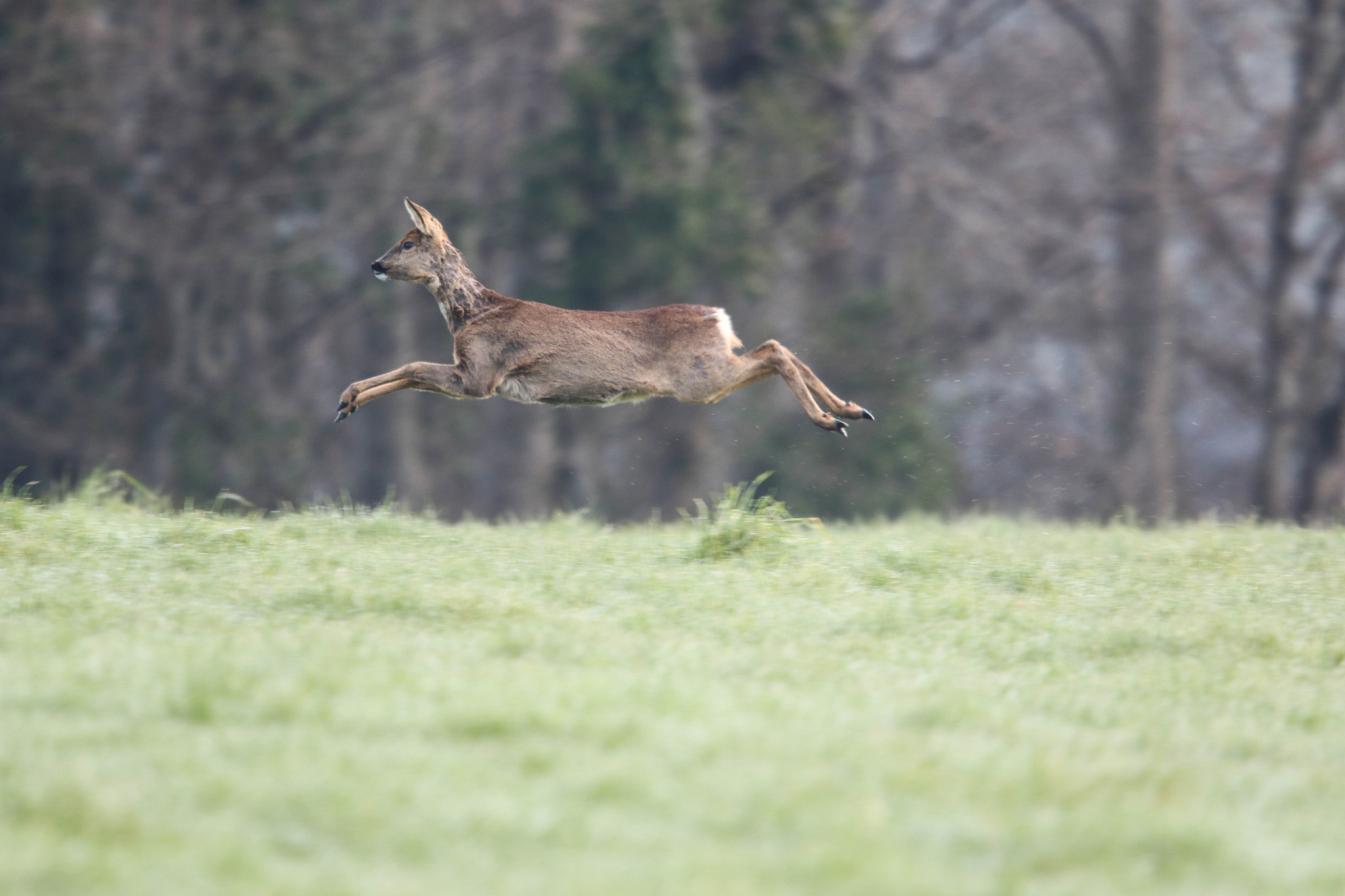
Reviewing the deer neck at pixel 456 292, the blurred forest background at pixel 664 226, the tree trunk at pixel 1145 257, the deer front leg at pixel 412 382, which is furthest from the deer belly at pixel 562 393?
the tree trunk at pixel 1145 257

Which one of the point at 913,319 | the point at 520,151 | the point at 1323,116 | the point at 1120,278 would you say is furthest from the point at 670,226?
the point at 1323,116

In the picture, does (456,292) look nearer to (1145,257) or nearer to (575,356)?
(575,356)

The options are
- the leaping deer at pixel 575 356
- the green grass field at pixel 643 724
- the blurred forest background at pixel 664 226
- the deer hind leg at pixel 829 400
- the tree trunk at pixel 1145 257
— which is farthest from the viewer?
the tree trunk at pixel 1145 257

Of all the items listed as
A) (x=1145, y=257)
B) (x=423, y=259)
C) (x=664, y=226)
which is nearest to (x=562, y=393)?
(x=423, y=259)

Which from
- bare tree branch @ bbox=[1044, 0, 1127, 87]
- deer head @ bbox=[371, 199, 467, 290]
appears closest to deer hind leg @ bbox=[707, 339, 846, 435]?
deer head @ bbox=[371, 199, 467, 290]

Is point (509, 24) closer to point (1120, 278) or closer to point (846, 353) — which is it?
point (846, 353)

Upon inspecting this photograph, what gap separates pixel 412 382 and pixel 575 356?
36.9 inches

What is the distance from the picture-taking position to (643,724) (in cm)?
463

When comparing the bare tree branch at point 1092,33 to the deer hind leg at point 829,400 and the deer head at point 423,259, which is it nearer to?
the deer hind leg at point 829,400

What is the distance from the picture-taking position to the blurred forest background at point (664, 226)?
21484 millimetres

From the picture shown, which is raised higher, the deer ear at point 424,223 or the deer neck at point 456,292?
the deer ear at point 424,223

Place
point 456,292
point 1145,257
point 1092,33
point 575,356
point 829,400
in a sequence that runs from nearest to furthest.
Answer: point 575,356
point 829,400
point 456,292
point 1145,257
point 1092,33

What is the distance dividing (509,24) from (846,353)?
23.7 feet

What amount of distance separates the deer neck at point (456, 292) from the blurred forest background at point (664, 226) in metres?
11.7
